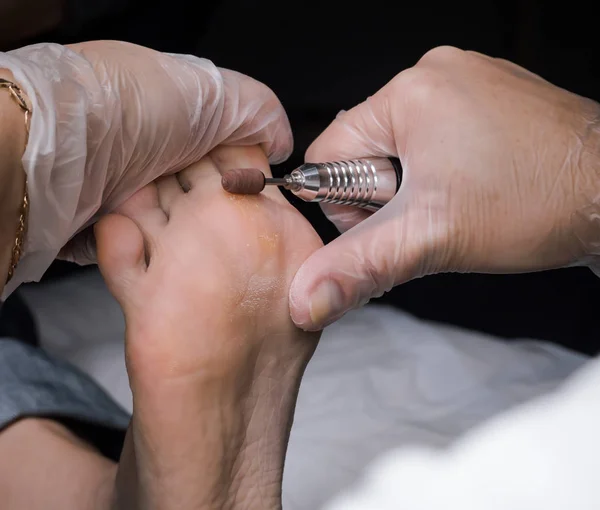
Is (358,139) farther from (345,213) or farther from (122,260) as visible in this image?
(122,260)

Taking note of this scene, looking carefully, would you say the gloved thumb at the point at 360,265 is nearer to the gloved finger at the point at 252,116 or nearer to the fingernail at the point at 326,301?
the fingernail at the point at 326,301

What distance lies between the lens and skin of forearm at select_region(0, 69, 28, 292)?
1.93 feet

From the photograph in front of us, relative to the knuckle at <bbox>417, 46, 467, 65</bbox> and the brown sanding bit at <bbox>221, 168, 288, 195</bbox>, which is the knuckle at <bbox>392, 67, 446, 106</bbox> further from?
the brown sanding bit at <bbox>221, 168, 288, 195</bbox>

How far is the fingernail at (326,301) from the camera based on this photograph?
653 mm

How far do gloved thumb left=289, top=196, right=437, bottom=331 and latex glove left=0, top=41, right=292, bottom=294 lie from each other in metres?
0.18

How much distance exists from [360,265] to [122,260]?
225mm

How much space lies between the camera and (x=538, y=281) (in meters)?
1.06

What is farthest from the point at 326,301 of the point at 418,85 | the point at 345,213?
the point at 418,85

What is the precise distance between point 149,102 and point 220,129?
10cm

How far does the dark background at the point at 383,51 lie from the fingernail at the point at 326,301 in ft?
1.39

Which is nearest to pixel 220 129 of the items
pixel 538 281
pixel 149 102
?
pixel 149 102

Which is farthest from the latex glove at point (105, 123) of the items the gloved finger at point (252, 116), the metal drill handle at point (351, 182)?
the metal drill handle at point (351, 182)

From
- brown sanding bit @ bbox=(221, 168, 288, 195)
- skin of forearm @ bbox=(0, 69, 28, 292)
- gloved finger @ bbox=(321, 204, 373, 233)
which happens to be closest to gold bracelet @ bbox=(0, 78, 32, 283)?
skin of forearm @ bbox=(0, 69, 28, 292)

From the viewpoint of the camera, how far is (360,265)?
0.68 metres
